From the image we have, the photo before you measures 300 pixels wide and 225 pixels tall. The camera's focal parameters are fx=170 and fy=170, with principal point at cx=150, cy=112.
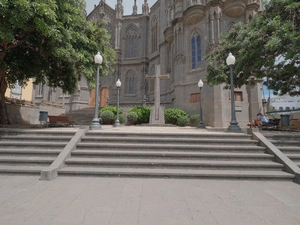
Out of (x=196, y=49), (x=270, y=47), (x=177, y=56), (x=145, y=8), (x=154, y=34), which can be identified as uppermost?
(x=145, y=8)

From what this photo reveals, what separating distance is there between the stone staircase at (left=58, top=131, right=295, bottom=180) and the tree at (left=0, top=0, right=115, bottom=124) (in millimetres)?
4338

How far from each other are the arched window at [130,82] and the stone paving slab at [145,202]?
27351 mm

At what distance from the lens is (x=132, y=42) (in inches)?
1300

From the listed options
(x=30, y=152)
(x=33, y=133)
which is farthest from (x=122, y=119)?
(x=30, y=152)

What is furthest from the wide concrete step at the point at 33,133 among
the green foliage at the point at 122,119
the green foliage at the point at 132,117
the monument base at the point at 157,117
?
the green foliage at the point at 122,119

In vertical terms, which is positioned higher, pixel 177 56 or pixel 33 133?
pixel 177 56

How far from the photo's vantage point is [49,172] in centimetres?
415

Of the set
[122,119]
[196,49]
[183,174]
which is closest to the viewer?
[183,174]

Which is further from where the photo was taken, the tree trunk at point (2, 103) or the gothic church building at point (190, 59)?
the gothic church building at point (190, 59)

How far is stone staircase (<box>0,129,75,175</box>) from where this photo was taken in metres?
4.73

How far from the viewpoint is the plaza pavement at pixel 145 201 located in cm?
256

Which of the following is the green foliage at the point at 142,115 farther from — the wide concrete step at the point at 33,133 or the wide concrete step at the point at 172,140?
the wide concrete step at the point at 172,140

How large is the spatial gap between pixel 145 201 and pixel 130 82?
2959cm

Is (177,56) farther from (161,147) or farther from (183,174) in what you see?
(183,174)
